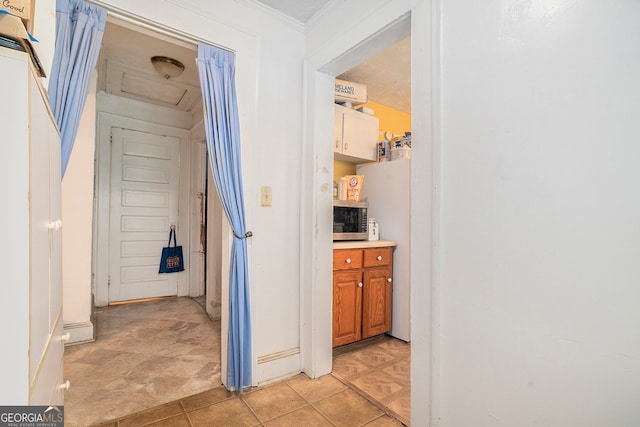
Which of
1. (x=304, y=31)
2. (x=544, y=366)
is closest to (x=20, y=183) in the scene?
(x=544, y=366)

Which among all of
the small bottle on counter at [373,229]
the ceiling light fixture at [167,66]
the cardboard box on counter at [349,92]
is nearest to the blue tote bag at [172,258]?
the ceiling light fixture at [167,66]

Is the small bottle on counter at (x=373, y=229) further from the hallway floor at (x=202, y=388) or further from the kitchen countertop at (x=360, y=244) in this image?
the hallway floor at (x=202, y=388)

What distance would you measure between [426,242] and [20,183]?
137 centimetres

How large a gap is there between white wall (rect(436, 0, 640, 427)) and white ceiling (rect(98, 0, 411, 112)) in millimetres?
1390

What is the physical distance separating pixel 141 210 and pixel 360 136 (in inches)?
118

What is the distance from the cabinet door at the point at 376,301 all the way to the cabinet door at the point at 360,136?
1.21 metres

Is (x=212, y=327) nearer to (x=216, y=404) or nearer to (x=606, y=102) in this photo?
(x=216, y=404)

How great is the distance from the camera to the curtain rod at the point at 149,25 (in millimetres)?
1577

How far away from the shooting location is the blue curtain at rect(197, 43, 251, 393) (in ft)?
6.09

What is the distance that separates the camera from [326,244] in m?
2.16

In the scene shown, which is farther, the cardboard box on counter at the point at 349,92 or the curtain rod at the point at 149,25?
the cardboard box on counter at the point at 349,92

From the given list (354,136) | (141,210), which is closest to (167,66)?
(354,136)

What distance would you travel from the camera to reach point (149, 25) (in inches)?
66.8

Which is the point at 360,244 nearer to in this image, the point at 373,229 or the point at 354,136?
the point at 373,229
